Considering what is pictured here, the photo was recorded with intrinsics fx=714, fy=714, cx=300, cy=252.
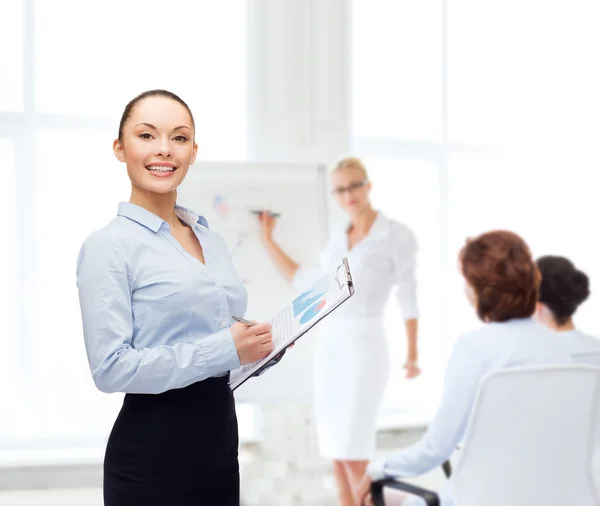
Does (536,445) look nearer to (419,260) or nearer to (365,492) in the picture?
(365,492)

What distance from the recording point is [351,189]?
129 inches

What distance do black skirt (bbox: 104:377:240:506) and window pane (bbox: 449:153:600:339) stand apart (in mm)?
2602

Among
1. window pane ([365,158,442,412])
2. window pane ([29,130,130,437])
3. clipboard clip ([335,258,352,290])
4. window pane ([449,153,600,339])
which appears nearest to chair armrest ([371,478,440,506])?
clipboard clip ([335,258,352,290])

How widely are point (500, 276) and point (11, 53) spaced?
89.7 inches

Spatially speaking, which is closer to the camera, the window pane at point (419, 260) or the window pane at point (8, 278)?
the window pane at point (8, 278)

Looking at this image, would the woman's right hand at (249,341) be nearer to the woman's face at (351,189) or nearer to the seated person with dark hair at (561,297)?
the seated person with dark hair at (561,297)

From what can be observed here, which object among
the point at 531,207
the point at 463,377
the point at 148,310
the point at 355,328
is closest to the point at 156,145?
the point at 148,310

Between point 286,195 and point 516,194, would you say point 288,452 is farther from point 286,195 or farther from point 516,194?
point 516,194

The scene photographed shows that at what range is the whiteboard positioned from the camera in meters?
2.96

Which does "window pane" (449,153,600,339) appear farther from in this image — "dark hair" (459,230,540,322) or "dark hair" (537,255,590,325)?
"dark hair" (459,230,540,322)

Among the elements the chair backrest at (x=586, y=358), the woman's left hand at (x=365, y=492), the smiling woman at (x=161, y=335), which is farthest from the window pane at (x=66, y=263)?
the chair backrest at (x=586, y=358)

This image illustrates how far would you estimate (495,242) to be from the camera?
2.10 metres

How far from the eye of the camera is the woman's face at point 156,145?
54.3 inches

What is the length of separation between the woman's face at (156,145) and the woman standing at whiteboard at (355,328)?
1608mm
